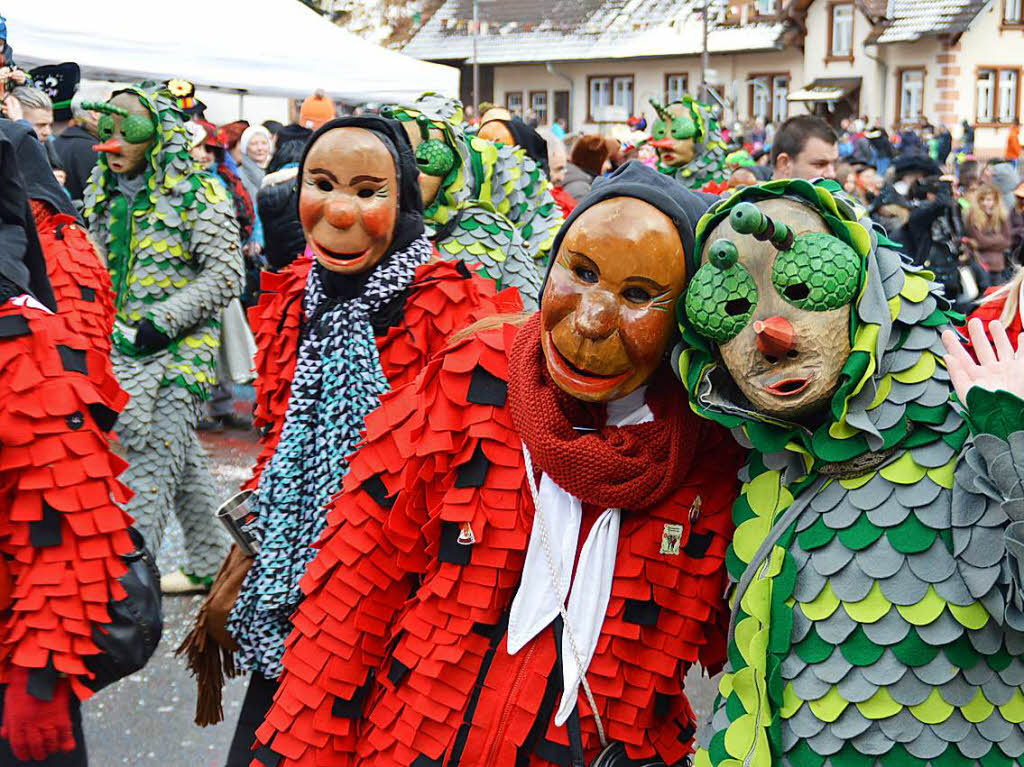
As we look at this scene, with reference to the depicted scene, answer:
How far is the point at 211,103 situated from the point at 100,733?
11.0m

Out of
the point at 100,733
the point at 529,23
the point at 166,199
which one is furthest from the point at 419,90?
the point at 529,23

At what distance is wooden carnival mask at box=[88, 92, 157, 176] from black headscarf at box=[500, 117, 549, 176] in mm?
1975

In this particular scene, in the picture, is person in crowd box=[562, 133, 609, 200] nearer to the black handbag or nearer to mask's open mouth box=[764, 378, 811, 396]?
the black handbag

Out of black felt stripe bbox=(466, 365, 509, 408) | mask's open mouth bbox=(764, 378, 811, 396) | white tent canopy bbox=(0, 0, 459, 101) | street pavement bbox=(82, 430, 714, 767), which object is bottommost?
street pavement bbox=(82, 430, 714, 767)

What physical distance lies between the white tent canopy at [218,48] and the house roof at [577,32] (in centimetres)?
2669

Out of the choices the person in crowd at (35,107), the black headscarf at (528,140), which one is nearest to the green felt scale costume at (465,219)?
the black headscarf at (528,140)

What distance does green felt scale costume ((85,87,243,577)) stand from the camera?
16.4 feet

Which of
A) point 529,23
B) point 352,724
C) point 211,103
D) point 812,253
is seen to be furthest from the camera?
point 529,23

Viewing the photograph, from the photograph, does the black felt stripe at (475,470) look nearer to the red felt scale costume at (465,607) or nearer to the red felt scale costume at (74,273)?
the red felt scale costume at (465,607)

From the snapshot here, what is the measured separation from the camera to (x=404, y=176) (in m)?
2.98

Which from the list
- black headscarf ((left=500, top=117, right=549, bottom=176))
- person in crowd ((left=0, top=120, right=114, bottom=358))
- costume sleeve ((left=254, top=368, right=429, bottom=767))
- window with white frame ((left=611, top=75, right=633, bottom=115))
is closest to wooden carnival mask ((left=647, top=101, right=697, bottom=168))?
black headscarf ((left=500, top=117, right=549, bottom=176))

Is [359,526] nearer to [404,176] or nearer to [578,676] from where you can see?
[578,676]

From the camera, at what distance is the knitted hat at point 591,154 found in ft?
29.8

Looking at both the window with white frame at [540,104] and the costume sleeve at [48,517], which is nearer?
the costume sleeve at [48,517]
